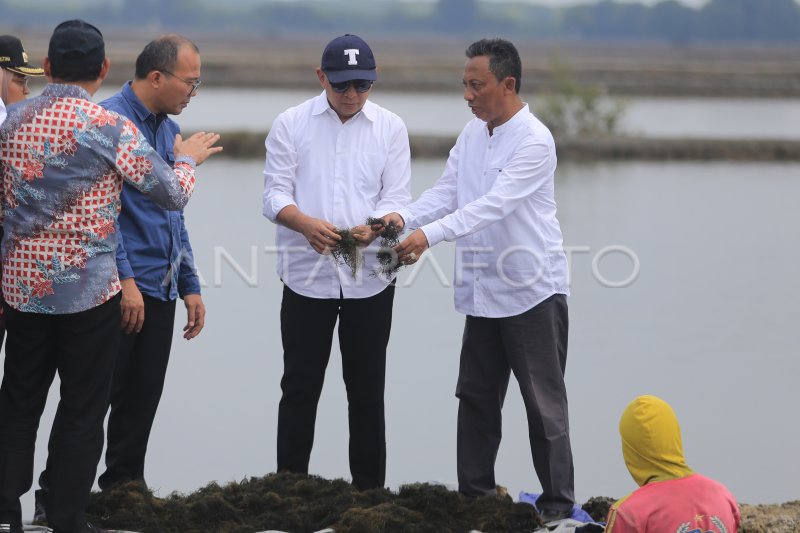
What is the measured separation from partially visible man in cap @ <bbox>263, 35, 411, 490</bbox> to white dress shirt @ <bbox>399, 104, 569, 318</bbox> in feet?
0.92

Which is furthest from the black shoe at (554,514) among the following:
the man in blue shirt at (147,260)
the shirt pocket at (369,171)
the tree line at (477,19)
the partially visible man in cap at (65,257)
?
the tree line at (477,19)

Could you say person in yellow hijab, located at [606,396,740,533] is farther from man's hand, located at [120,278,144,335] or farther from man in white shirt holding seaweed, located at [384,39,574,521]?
man's hand, located at [120,278,144,335]

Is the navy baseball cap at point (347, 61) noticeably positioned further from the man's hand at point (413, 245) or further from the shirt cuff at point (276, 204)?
the man's hand at point (413, 245)

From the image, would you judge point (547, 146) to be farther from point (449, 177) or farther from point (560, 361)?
point (560, 361)

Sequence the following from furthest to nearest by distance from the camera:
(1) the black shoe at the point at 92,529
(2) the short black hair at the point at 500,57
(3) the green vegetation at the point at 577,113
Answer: (3) the green vegetation at the point at 577,113, (2) the short black hair at the point at 500,57, (1) the black shoe at the point at 92,529

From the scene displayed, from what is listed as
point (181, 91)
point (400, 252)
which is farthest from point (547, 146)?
point (181, 91)

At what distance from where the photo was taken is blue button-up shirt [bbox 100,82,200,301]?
3.83 m

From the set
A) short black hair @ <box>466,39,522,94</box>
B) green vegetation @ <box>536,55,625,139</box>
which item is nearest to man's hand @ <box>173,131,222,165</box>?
short black hair @ <box>466,39,522,94</box>

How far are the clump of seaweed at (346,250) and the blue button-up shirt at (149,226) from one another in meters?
0.52

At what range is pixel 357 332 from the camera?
4.18 m

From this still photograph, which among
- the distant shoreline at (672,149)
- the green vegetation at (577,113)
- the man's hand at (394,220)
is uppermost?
the green vegetation at (577,113)

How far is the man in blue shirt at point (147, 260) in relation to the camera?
380 centimetres

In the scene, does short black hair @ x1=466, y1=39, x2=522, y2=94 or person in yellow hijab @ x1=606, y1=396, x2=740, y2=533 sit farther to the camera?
short black hair @ x1=466, y1=39, x2=522, y2=94

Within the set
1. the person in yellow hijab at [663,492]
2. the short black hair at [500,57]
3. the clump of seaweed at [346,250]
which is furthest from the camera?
the clump of seaweed at [346,250]
